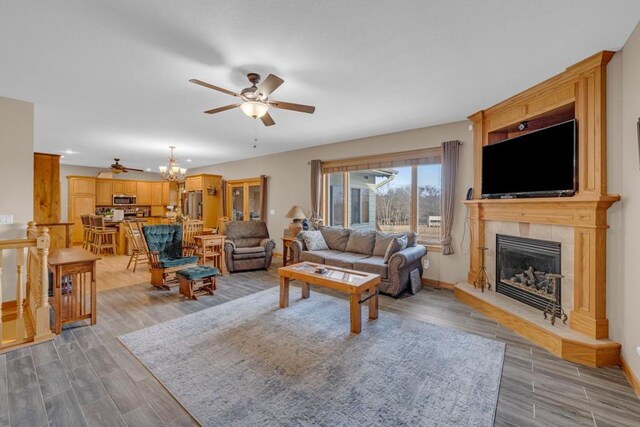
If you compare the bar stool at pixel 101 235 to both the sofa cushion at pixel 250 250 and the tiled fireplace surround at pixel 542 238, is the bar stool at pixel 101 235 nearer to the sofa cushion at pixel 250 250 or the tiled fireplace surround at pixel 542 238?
the sofa cushion at pixel 250 250

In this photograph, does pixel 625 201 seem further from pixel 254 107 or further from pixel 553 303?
pixel 254 107

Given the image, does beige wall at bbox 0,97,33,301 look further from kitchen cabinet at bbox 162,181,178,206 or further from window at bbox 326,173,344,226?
kitchen cabinet at bbox 162,181,178,206

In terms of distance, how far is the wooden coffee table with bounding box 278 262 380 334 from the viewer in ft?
9.68

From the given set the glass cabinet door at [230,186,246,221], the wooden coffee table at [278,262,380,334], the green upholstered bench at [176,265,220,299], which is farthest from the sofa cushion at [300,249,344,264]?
the glass cabinet door at [230,186,246,221]

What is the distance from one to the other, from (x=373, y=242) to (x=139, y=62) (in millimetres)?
4115

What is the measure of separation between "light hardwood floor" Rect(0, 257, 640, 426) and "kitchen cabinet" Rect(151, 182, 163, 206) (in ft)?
27.9

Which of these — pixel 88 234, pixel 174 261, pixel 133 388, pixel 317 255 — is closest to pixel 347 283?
pixel 317 255

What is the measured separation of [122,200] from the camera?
973cm

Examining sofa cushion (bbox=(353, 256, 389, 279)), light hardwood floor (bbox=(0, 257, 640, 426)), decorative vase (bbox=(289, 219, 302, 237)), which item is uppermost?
decorative vase (bbox=(289, 219, 302, 237))

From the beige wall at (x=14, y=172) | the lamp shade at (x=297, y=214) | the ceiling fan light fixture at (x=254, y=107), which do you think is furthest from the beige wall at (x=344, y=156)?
the beige wall at (x=14, y=172)

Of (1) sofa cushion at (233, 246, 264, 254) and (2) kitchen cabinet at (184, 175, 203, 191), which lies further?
(2) kitchen cabinet at (184, 175, 203, 191)

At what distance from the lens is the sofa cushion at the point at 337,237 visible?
5347 mm

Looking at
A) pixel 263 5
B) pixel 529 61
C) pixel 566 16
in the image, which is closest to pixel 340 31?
pixel 263 5

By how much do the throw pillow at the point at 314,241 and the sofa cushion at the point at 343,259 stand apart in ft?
1.53
